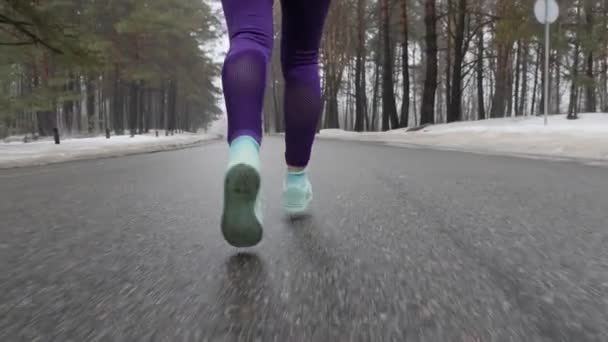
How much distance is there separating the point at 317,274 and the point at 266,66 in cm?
76

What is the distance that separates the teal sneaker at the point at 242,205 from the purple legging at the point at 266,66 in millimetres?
218

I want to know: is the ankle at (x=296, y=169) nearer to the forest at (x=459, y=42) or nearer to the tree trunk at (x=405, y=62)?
the forest at (x=459, y=42)

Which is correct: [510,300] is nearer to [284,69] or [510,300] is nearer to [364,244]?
[364,244]

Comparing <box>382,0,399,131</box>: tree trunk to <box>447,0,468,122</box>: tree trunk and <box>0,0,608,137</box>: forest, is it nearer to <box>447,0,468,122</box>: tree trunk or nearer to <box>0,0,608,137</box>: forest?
<box>0,0,608,137</box>: forest

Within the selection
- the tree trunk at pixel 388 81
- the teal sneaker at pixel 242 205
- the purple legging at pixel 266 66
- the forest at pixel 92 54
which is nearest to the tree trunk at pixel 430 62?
the tree trunk at pixel 388 81

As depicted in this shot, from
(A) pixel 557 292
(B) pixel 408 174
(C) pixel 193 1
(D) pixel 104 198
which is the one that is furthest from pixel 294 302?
(C) pixel 193 1

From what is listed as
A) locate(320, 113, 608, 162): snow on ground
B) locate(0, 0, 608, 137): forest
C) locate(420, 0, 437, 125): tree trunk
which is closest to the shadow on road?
locate(320, 113, 608, 162): snow on ground

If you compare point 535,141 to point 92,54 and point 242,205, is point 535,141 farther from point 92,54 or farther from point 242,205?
point 92,54

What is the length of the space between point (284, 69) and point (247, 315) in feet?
4.25

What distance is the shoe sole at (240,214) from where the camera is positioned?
115 centimetres

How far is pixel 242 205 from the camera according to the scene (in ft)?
3.80

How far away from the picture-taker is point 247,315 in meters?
0.81

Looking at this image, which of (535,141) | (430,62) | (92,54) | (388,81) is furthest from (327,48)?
(535,141)

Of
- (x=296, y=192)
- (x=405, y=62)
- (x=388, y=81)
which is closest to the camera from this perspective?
(x=296, y=192)
